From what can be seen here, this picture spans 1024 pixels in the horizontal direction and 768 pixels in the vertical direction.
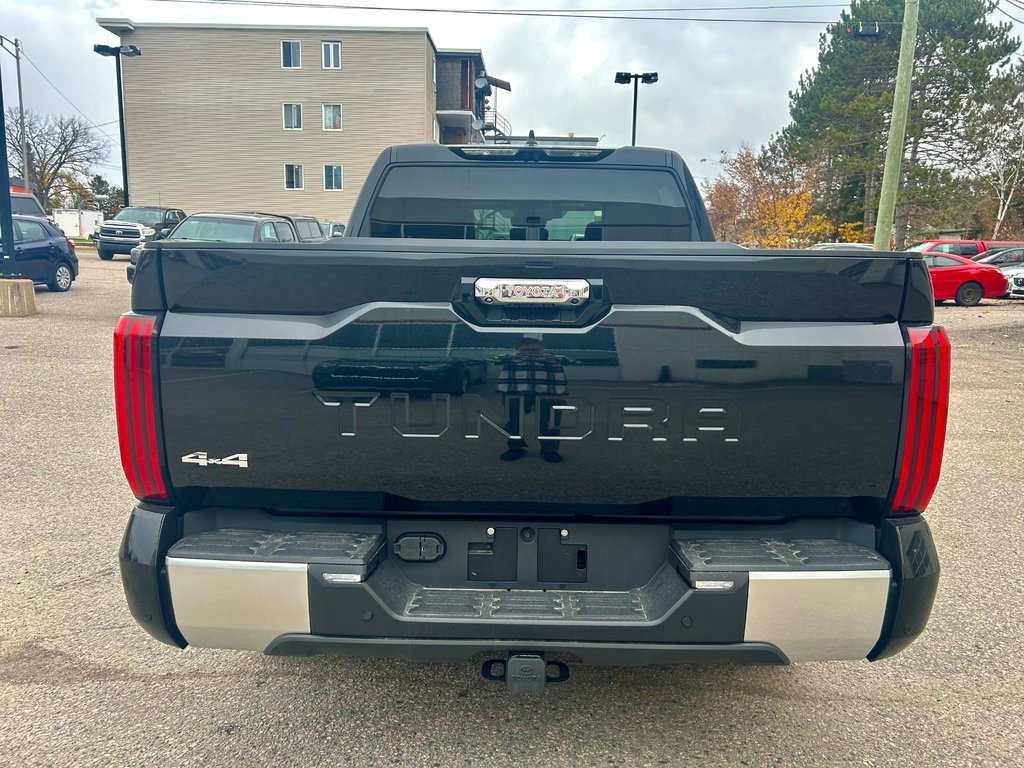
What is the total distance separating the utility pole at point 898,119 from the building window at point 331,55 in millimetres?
32753

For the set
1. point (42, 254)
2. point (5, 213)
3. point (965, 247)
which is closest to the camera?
point (5, 213)

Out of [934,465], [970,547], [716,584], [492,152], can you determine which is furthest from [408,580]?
[970,547]

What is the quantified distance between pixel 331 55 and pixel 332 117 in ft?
10.4

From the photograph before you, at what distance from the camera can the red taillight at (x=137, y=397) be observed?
2.14m

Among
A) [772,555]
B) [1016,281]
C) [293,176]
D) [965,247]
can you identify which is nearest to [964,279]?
[1016,281]

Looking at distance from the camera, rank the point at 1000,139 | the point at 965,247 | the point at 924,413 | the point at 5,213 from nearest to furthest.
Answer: the point at 924,413, the point at 5,213, the point at 965,247, the point at 1000,139

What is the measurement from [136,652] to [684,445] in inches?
101

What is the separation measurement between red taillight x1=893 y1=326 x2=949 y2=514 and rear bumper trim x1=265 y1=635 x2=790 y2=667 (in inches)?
24.6

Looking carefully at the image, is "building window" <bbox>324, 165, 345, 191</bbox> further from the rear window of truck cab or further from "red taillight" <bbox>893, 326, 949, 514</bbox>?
"red taillight" <bbox>893, 326, 949, 514</bbox>

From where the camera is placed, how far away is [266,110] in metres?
40.6

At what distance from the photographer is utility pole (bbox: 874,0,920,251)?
42.7ft

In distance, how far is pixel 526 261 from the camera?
84.6 inches

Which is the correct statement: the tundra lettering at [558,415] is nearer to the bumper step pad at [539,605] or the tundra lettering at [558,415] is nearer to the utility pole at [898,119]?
the bumper step pad at [539,605]

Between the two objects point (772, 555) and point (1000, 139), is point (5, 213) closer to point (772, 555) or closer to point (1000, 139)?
point (772, 555)
